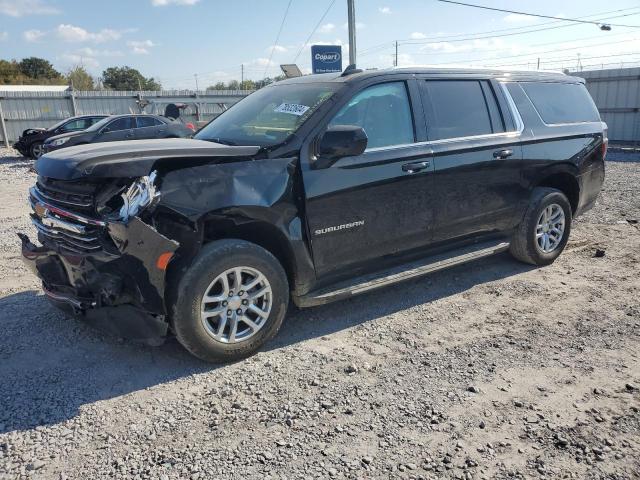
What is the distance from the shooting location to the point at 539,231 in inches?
219

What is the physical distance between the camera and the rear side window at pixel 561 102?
17.9 ft

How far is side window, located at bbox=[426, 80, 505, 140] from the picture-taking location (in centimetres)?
457

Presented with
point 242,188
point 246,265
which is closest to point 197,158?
point 242,188

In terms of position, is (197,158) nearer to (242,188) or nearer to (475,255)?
(242,188)

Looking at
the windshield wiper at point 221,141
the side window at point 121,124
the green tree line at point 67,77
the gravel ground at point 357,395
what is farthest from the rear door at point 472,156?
the green tree line at point 67,77

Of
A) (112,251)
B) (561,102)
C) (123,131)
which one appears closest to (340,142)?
(112,251)

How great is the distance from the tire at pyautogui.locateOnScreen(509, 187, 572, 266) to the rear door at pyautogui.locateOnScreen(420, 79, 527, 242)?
19 centimetres

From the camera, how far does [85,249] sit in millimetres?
3314

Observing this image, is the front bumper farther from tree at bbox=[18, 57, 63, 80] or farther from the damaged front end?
tree at bbox=[18, 57, 63, 80]

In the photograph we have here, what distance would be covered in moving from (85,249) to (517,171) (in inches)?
155

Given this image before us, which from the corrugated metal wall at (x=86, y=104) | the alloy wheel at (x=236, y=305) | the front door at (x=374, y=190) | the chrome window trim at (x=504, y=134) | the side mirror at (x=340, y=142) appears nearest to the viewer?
the alloy wheel at (x=236, y=305)

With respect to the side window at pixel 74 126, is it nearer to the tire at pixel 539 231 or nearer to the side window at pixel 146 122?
the side window at pixel 146 122

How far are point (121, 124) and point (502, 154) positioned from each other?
14345 mm

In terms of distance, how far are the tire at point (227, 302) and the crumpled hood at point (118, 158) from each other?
607 mm
